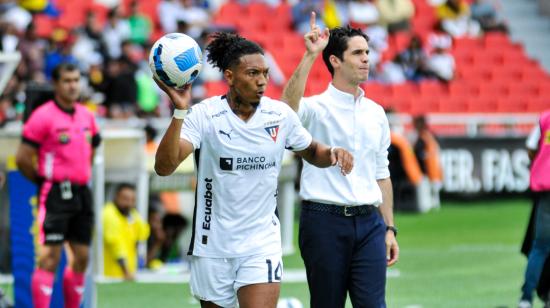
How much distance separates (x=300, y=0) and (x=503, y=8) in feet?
23.4

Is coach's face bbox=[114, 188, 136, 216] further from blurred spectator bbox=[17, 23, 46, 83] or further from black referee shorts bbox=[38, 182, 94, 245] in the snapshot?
blurred spectator bbox=[17, 23, 46, 83]

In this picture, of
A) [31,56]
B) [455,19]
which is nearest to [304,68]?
[31,56]

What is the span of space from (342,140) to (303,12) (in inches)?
737

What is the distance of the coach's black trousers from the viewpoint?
7676 mm

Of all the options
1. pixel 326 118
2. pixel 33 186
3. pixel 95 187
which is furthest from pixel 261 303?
pixel 95 187

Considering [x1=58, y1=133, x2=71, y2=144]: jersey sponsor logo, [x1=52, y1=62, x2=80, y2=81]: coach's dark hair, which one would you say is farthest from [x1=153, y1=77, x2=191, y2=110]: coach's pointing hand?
[x1=52, y1=62, x2=80, y2=81]: coach's dark hair

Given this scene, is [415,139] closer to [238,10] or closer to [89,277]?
[238,10]

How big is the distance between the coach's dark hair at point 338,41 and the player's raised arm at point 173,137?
5.19 feet

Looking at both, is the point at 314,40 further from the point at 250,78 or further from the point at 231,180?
the point at 231,180

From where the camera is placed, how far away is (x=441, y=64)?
1064 inches

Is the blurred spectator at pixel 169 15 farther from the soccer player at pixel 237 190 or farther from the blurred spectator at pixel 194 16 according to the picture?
the soccer player at pixel 237 190

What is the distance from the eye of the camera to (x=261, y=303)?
6.92 m

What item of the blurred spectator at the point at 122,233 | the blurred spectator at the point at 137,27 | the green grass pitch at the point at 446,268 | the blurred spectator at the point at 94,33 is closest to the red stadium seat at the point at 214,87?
the blurred spectator at the point at 137,27

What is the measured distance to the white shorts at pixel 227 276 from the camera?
6.95 meters
